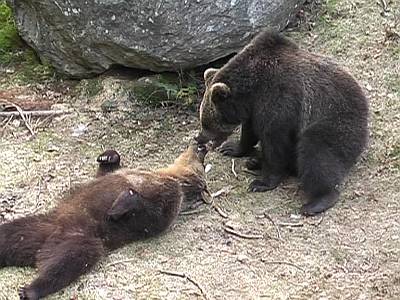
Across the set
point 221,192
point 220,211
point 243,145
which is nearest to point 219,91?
point 243,145

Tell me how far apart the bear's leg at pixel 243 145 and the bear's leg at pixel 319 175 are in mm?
749

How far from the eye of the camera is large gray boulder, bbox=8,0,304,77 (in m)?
7.62

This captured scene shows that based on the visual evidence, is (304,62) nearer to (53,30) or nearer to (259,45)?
(259,45)

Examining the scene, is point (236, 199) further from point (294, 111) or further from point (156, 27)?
point (156, 27)

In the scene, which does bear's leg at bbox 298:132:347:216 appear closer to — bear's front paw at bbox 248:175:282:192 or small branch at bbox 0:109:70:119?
bear's front paw at bbox 248:175:282:192

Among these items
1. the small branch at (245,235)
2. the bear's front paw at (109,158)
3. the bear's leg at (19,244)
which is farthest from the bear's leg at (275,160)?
the bear's leg at (19,244)

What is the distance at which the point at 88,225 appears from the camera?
19.0 ft

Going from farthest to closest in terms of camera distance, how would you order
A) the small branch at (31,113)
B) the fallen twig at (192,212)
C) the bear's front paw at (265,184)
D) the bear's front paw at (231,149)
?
1. the small branch at (31,113)
2. the bear's front paw at (231,149)
3. the bear's front paw at (265,184)
4. the fallen twig at (192,212)

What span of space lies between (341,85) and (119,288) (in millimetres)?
2358

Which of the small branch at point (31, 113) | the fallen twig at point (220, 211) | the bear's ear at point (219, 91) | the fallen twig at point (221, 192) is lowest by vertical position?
the fallen twig at point (221, 192)

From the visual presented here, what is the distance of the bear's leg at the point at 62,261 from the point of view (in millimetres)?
5352

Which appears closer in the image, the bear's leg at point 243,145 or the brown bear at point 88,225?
the brown bear at point 88,225

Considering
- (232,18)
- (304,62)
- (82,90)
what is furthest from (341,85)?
(82,90)

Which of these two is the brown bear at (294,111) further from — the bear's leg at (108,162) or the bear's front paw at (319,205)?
the bear's leg at (108,162)
